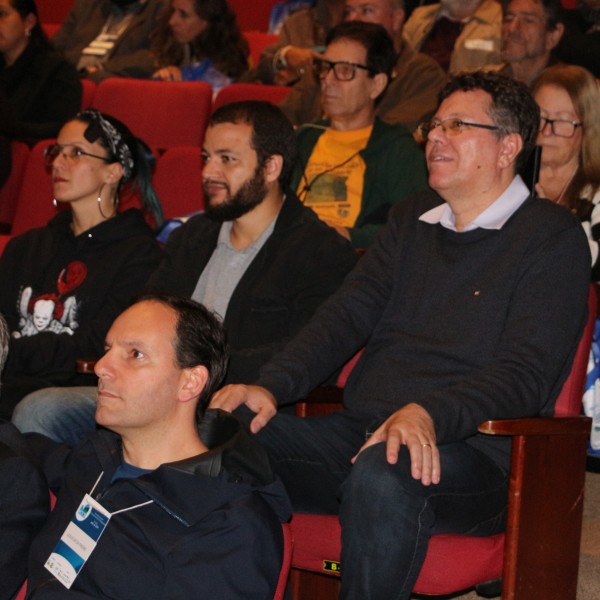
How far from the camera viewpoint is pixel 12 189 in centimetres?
421

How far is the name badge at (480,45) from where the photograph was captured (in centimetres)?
443

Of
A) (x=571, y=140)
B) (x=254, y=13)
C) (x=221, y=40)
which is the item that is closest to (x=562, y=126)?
(x=571, y=140)

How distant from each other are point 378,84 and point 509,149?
1.29 metres

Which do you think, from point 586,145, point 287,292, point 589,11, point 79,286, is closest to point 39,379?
point 79,286

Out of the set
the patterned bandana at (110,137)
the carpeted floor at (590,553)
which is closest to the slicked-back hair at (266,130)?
the patterned bandana at (110,137)

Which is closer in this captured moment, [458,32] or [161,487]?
[161,487]

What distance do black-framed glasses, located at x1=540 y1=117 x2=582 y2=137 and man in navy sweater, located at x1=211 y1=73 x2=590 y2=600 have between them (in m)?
0.64

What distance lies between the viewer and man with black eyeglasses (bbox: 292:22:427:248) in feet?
11.2

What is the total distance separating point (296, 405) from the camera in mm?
2613

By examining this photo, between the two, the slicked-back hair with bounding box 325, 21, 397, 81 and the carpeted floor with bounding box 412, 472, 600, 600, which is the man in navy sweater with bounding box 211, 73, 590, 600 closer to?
the carpeted floor with bounding box 412, 472, 600, 600

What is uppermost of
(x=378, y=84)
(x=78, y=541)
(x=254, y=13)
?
(x=254, y=13)

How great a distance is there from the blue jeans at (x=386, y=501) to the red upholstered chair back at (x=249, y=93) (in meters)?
2.44

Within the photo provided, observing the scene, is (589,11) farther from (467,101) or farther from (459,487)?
(459,487)

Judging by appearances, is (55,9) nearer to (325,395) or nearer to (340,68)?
(340,68)
